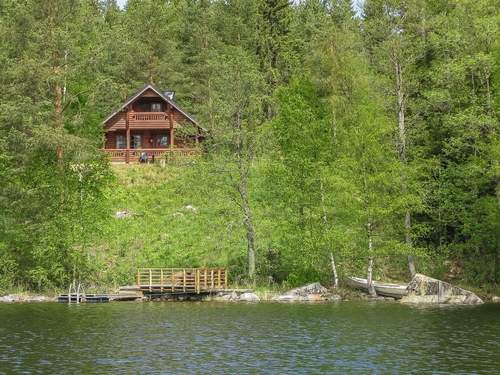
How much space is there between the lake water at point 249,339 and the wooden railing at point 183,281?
3.64 meters

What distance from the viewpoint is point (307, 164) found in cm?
4694

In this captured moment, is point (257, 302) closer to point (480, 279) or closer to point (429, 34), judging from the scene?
point (480, 279)

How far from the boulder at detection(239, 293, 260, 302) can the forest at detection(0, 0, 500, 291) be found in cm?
250

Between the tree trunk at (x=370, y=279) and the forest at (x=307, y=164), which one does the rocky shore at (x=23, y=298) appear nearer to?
the forest at (x=307, y=164)

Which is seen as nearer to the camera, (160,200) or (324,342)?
(324,342)

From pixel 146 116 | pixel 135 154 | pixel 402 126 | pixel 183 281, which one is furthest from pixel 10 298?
pixel 146 116

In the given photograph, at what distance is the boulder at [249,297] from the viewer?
1743 inches

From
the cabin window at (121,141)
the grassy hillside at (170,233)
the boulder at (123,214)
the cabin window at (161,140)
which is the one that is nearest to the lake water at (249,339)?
the grassy hillside at (170,233)

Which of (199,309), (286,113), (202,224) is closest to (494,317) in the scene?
(199,309)

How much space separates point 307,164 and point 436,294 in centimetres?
1170

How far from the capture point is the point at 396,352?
2678cm

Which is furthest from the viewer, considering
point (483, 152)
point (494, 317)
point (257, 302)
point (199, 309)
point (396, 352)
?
point (483, 152)

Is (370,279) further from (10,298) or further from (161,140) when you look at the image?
(161,140)

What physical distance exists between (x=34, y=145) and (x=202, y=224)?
1360 cm
